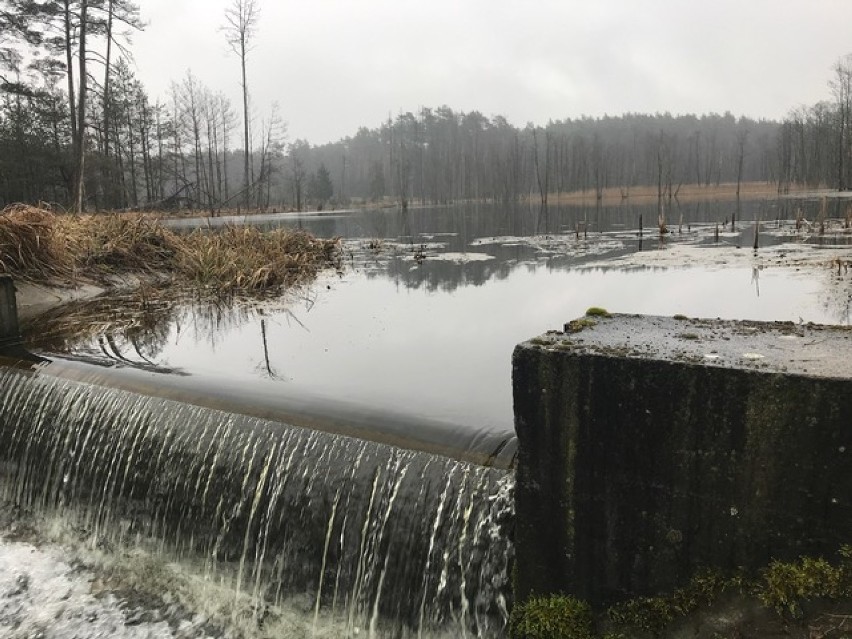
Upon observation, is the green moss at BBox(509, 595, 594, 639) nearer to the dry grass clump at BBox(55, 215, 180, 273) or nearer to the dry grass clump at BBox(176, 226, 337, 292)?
the dry grass clump at BBox(176, 226, 337, 292)

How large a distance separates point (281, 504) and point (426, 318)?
4.02 m

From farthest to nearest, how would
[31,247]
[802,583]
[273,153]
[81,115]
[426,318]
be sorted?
[273,153]
[81,115]
[31,247]
[426,318]
[802,583]

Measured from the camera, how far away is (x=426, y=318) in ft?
23.3

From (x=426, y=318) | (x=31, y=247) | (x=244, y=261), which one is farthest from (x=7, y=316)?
(x=426, y=318)

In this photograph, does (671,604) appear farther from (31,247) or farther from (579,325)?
(31,247)

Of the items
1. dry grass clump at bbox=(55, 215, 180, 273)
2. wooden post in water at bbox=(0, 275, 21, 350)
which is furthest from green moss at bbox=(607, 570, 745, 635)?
dry grass clump at bbox=(55, 215, 180, 273)

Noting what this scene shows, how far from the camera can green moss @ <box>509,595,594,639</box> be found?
2.11m

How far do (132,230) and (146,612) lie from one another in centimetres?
825

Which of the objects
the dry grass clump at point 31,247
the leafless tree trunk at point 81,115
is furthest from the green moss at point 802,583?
the leafless tree trunk at point 81,115

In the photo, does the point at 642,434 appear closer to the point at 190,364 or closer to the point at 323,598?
the point at 323,598

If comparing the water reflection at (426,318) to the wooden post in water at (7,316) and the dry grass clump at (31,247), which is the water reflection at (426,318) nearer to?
the wooden post in water at (7,316)

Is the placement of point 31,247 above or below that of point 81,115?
below

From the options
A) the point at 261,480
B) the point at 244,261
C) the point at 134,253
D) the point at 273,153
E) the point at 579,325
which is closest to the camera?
the point at 579,325

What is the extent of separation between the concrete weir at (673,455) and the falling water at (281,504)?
0.57 m
